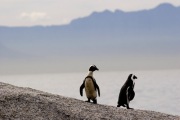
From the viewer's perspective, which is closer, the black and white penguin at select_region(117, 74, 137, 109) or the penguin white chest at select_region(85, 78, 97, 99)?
the penguin white chest at select_region(85, 78, 97, 99)

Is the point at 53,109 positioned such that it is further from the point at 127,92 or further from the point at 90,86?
the point at 127,92

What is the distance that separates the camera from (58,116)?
1936 cm

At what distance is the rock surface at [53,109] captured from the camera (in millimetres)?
19188

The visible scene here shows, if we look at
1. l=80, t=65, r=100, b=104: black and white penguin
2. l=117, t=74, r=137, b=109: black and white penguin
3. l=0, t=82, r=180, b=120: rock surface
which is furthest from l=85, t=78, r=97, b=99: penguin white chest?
l=117, t=74, r=137, b=109: black and white penguin

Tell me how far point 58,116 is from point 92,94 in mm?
2196

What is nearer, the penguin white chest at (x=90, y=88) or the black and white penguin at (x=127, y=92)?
the penguin white chest at (x=90, y=88)

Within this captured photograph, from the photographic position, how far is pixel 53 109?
19.8 metres

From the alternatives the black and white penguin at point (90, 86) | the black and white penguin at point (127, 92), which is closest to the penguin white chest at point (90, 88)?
the black and white penguin at point (90, 86)

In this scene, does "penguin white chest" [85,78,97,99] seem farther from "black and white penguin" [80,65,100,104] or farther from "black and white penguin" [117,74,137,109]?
"black and white penguin" [117,74,137,109]

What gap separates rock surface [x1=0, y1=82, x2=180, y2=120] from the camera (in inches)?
755

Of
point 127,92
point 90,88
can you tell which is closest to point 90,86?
point 90,88

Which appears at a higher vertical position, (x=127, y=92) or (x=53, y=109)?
(x=127, y=92)

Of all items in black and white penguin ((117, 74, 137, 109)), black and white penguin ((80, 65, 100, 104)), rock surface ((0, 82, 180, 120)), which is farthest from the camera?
black and white penguin ((117, 74, 137, 109))

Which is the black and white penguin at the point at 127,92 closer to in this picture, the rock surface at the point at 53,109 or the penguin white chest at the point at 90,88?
the rock surface at the point at 53,109
